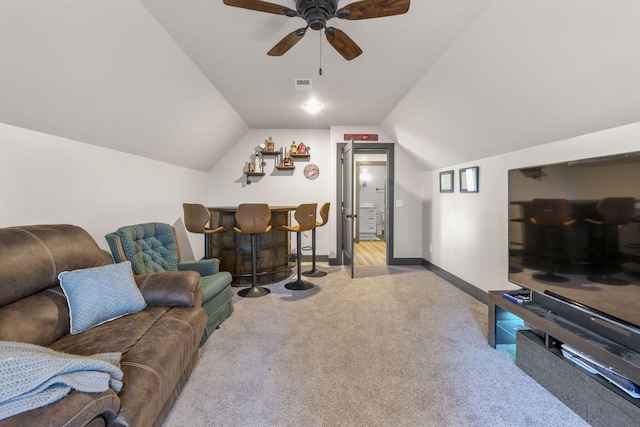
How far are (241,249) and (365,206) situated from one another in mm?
5397

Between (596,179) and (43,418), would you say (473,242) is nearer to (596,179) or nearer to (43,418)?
(596,179)

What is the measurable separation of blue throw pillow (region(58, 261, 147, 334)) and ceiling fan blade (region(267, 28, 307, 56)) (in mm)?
1939

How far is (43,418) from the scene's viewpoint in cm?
89

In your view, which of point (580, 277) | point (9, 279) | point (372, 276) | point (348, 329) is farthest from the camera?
point (372, 276)

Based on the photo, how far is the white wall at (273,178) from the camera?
209 inches

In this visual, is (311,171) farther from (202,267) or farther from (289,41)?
(289,41)

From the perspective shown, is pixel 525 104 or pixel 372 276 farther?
pixel 372 276

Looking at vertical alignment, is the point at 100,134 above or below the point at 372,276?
above

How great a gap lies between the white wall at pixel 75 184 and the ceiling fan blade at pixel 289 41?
5.99 feet

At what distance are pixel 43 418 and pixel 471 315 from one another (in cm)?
326

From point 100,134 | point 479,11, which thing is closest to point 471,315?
point 479,11

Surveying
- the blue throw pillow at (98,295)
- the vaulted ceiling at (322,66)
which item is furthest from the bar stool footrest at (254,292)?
the vaulted ceiling at (322,66)

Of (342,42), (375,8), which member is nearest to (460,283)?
(342,42)

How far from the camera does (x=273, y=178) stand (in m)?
5.35
